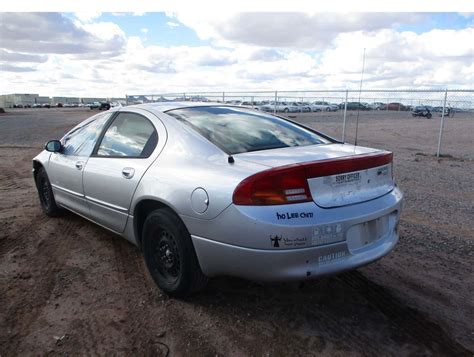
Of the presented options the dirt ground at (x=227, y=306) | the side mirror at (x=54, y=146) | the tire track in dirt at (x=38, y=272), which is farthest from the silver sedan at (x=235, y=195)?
the side mirror at (x=54, y=146)

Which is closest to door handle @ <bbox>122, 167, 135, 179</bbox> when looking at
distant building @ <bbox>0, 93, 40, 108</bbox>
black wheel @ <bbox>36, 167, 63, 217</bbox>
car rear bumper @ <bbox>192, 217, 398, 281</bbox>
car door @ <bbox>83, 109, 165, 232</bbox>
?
car door @ <bbox>83, 109, 165, 232</bbox>

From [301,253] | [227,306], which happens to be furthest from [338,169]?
[227,306]

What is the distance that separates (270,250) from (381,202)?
0.97m

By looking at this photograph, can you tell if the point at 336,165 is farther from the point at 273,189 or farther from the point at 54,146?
the point at 54,146

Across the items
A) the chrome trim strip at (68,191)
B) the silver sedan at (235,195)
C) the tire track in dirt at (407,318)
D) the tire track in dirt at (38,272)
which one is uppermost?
the silver sedan at (235,195)

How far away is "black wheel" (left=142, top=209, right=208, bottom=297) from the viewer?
2951 mm

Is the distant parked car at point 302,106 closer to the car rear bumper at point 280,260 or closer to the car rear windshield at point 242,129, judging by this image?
the car rear windshield at point 242,129

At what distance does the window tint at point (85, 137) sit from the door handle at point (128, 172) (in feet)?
2.84

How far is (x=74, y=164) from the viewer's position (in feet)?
14.2

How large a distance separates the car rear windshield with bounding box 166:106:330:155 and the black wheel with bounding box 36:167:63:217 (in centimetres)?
237

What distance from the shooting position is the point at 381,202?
9.68 ft

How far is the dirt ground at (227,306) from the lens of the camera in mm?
2662

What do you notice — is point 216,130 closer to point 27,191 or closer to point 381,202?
point 381,202

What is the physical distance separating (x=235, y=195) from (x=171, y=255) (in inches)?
35.8
